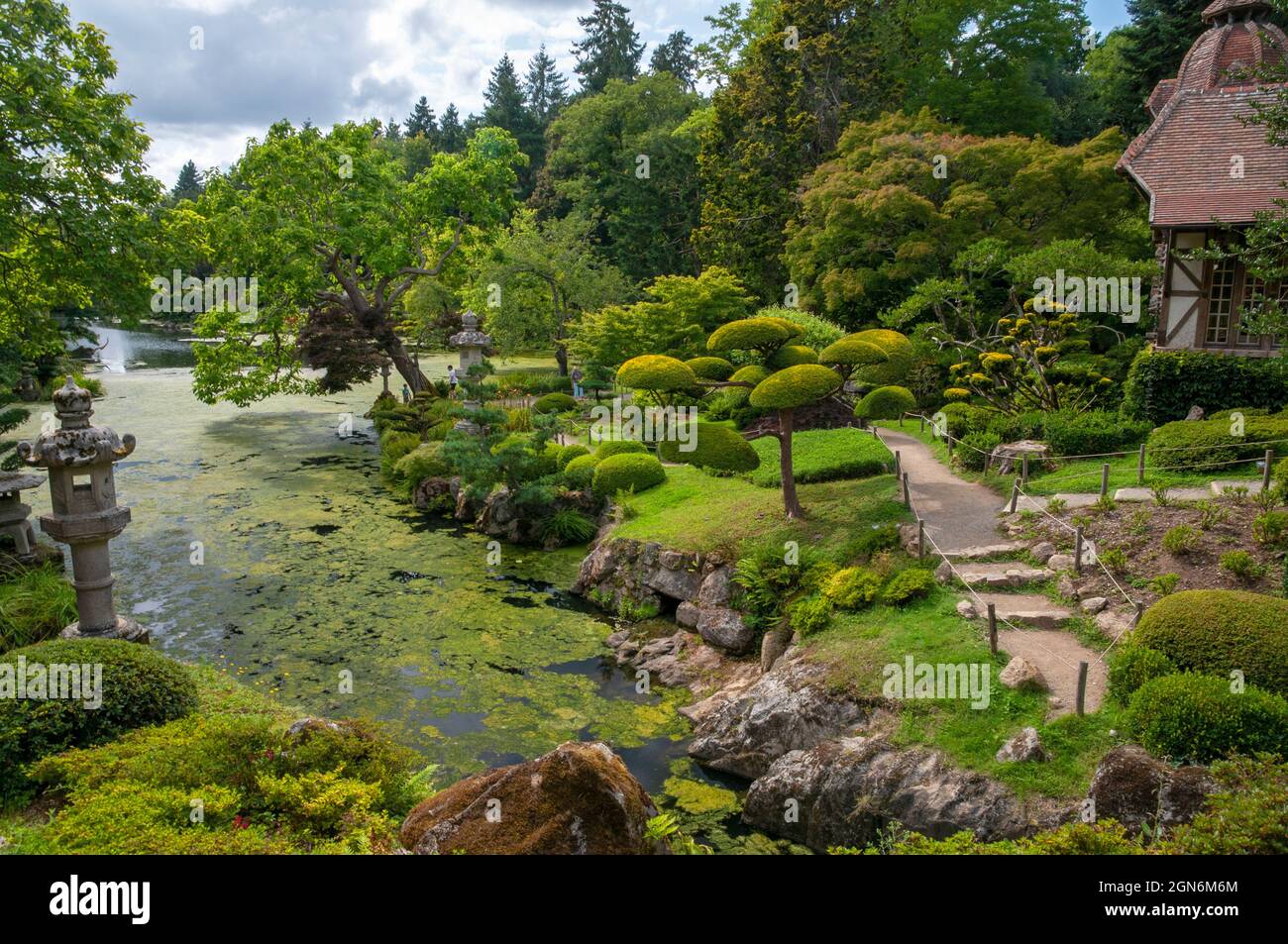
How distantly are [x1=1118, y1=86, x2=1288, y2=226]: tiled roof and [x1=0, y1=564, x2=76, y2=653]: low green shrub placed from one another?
72.8 ft

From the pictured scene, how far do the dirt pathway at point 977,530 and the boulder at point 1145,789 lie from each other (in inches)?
55.5

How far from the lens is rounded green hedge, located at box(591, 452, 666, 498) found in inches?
849

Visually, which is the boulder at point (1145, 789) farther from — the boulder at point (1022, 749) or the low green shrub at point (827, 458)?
the low green shrub at point (827, 458)

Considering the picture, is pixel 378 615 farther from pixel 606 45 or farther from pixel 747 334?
pixel 606 45

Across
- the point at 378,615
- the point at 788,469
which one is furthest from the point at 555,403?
the point at 788,469

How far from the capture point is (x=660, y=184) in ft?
156

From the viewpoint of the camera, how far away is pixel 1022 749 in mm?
9906

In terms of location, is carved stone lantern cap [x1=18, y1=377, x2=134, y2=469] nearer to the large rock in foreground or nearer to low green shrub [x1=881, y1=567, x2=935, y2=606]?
the large rock in foreground

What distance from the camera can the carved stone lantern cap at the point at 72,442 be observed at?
12.0 metres

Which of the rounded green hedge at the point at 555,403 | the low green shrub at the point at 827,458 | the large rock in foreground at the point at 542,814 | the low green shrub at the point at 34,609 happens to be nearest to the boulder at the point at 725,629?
the low green shrub at the point at 827,458

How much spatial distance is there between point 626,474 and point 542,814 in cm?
1433

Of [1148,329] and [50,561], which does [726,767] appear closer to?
[50,561]

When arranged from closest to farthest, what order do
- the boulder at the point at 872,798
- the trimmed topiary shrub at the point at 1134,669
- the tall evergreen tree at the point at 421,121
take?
the boulder at the point at 872,798
the trimmed topiary shrub at the point at 1134,669
the tall evergreen tree at the point at 421,121
